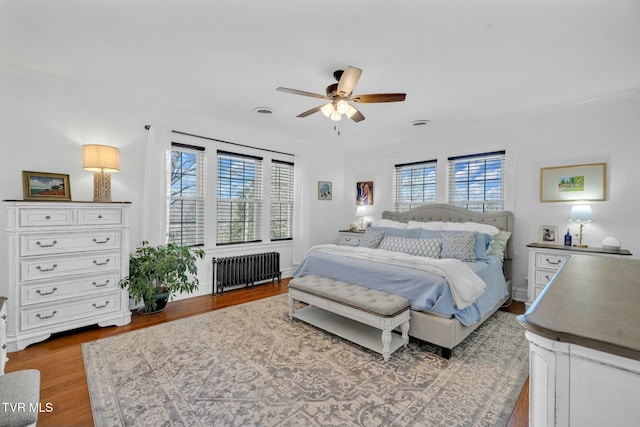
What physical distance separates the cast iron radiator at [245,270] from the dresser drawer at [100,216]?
5.02 feet

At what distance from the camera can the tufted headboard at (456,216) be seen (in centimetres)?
401

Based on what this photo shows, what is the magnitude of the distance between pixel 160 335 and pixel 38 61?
9.46 ft

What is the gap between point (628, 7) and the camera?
6.16ft

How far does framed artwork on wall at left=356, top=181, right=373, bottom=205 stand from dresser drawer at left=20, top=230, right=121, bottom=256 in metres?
4.17

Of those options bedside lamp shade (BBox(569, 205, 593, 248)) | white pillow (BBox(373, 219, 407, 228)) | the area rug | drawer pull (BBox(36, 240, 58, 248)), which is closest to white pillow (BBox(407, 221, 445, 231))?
white pillow (BBox(373, 219, 407, 228))

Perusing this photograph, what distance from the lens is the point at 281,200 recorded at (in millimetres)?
5371

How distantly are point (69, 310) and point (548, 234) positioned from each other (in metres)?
5.60

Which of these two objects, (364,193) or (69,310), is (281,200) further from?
(69,310)

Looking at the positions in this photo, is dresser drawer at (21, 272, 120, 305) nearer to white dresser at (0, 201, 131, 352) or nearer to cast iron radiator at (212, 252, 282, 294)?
white dresser at (0, 201, 131, 352)

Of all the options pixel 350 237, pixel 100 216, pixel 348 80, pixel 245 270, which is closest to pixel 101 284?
pixel 100 216

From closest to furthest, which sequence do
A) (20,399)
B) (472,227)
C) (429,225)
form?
(20,399), (472,227), (429,225)

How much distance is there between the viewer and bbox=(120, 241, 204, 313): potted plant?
128 inches

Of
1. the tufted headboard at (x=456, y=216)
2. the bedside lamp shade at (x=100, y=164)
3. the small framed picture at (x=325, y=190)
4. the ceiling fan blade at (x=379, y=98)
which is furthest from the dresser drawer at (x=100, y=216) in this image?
the tufted headboard at (x=456, y=216)

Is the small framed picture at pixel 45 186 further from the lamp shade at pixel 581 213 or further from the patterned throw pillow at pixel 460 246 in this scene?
the lamp shade at pixel 581 213
